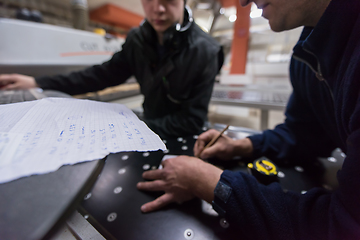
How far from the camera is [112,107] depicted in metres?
0.33

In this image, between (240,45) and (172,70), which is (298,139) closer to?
(172,70)

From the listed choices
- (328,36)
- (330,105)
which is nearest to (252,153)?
(330,105)

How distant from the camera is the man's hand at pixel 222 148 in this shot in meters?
0.52

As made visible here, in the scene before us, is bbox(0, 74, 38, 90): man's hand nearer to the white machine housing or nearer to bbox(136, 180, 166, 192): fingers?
the white machine housing

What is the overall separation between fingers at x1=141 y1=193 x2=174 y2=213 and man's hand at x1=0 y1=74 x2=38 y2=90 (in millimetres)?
878

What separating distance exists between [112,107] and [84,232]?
0.23 meters

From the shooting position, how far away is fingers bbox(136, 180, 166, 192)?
41cm

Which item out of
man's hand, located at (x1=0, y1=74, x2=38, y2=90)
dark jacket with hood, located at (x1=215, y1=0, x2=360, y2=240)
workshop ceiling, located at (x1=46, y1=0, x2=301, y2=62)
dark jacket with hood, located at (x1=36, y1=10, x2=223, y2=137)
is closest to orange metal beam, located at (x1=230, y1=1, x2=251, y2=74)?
workshop ceiling, located at (x1=46, y1=0, x2=301, y2=62)

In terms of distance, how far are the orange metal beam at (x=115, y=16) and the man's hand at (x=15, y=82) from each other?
1.78 meters

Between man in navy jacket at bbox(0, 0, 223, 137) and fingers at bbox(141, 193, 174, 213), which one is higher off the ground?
man in navy jacket at bbox(0, 0, 223, 137)

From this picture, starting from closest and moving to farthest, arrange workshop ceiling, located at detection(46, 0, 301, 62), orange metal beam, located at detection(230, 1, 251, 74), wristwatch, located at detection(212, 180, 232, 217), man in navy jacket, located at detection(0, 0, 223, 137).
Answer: wristwatch, located at detection(212, 180, 232, 217), man in navy jacket, located at detection(0, 0, 223, 137), orange metal beam, located at detection(230, 1, 251, 74), workshop ceiling, located at detection(46, 0, 301, 62)

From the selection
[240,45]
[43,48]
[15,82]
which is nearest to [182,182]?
[15,82]

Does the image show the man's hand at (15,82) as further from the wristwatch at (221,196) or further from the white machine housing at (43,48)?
the wristwatch at (221,196)

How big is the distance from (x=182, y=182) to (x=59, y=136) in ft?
0.93
